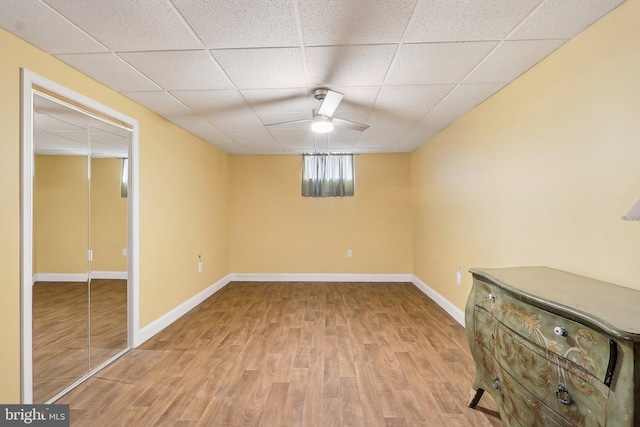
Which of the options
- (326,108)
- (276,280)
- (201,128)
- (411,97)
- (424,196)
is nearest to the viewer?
(326,108)

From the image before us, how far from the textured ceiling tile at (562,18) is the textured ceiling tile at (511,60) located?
75 mm

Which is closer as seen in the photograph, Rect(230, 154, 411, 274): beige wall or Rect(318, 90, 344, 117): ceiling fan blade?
Rect(318, 90, 344, 117): ceiling fan blade

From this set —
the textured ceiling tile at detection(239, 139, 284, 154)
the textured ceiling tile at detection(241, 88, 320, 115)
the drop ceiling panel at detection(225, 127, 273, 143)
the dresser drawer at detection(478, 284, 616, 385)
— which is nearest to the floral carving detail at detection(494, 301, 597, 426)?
the dresser drawer at detection(478, 284, 616, 385)

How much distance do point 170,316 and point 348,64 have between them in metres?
3.33

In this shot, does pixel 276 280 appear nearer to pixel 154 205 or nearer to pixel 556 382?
pixel 154 205

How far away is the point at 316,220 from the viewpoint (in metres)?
5.45

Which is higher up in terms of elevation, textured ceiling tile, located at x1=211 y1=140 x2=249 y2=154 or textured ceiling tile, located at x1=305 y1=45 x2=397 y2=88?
textured ceiling tile, located at x1=211 y1=140 x2=249 y2=154

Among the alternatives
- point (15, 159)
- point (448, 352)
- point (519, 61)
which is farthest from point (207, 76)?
point (448, 352)

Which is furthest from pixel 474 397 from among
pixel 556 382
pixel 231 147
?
pixel 231 147

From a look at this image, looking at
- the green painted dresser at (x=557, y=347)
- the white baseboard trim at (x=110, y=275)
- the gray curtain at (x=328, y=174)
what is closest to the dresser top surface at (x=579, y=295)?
the green painted dresser at (x=557, y=347)

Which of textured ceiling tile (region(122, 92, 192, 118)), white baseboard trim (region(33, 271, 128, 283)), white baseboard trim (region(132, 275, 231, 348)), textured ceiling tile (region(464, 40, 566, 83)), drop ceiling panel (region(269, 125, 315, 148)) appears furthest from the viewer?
drop ceiling panel (region(269, 125, 315, 148))

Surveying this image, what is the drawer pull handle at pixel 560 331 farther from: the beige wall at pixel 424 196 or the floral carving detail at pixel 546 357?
the beige wall at pixel 424 196

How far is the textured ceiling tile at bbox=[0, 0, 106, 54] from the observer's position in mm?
1496

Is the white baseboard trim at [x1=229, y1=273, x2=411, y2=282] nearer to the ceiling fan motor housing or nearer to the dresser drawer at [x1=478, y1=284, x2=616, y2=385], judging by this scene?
the ceiling fan motor housing
